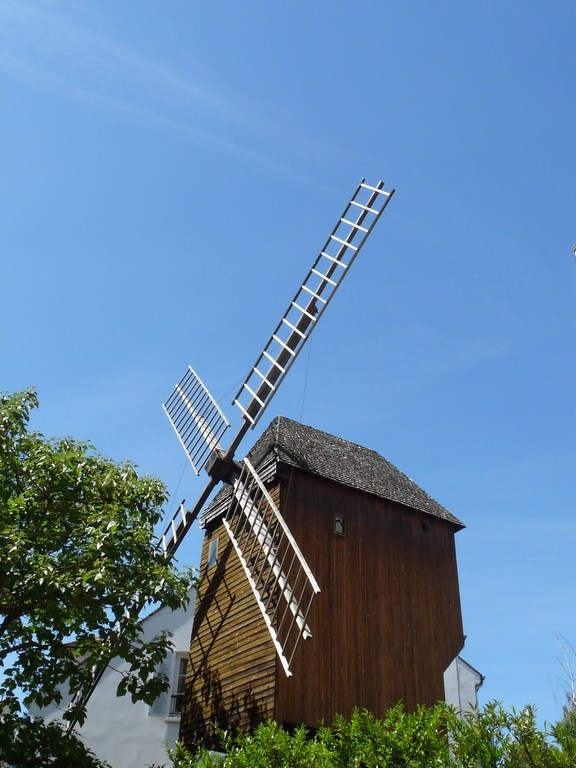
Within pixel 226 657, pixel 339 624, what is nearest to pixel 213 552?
pixel 226 657

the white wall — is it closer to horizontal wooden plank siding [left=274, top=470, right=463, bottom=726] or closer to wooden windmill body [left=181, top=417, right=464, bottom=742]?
horizontal wooden plank siding [left=274, top=470, right=463, bottom=726]

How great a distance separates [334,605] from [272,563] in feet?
5.22

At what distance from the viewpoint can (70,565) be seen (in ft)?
40.5

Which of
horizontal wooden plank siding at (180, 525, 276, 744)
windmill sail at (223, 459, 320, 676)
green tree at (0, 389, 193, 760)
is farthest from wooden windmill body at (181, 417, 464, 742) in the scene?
green tree at (0, 389, 193, 760)

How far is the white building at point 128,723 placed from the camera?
1983 cm

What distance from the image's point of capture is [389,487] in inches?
704

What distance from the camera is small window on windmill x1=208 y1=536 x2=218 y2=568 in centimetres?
1786

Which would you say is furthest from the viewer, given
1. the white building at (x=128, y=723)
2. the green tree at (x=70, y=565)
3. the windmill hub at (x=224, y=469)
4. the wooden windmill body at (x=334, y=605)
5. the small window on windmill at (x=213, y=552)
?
the white building at (x=128, y=723)

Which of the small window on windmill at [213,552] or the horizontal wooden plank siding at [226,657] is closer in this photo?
the horizontal wooden plank siding at [226,657]

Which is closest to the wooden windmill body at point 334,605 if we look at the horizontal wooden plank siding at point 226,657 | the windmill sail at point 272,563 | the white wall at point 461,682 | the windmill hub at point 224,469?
the horizontal wooden plank siding at point 226,657

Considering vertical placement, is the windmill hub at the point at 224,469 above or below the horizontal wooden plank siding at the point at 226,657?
above

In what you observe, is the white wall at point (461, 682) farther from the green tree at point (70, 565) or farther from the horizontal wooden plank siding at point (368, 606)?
the green tree at point (70, 565)

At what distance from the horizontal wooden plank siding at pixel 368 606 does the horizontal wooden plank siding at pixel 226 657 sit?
70 cm

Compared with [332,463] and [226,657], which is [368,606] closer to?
[226,657]
